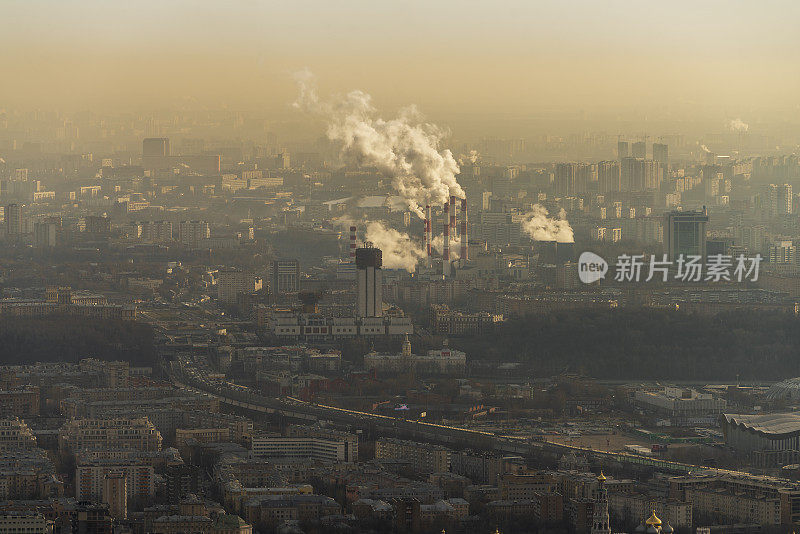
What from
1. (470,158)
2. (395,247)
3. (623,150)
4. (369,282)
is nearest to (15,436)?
(369,282)

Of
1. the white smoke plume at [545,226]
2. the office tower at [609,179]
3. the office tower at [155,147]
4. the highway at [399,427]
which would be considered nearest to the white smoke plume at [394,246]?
the white smoke plume at [545,226]

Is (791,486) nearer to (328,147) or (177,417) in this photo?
(177,417)

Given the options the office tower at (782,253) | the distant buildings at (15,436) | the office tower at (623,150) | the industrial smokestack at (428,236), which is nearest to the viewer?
the distant buildings at (15,436)

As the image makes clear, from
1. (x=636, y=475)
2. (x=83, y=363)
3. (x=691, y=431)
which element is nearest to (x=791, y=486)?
(x=636, y=475)

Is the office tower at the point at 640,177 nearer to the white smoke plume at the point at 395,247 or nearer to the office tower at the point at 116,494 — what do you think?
the white smoke plume at the point at 395,247

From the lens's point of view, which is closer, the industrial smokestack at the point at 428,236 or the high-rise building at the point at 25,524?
the high-rise building at the point at 25,524
